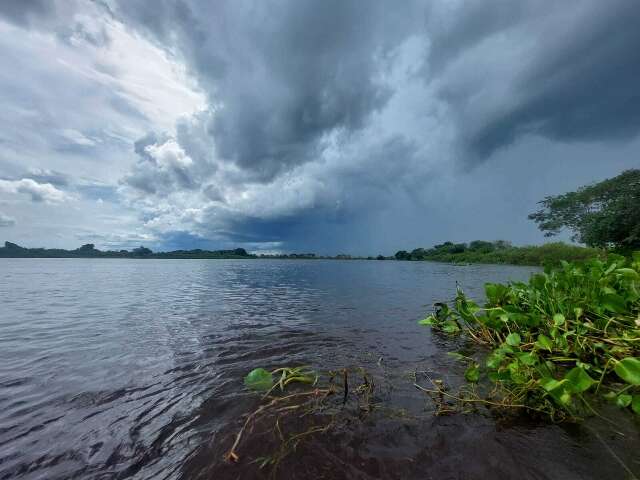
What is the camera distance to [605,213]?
24.0 meters

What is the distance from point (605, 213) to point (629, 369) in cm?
3196

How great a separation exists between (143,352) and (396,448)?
20.5ft

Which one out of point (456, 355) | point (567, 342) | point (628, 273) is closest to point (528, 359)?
point (567, 342)

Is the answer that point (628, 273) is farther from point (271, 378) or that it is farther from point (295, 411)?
point (271, 378)

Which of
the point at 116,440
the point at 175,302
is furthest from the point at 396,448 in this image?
the point at 175,302

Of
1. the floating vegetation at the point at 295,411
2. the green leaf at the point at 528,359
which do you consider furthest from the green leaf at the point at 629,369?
the floating vegetation at the point at 295,411

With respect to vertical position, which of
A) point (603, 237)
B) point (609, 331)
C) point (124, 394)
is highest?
point (603, 237)

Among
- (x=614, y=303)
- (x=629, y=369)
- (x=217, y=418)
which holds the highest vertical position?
(x=614, y=303)

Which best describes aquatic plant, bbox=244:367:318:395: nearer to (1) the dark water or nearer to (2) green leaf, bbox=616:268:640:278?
(1) the dark water

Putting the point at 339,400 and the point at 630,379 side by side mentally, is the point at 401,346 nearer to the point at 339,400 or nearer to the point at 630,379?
the point at 339,400

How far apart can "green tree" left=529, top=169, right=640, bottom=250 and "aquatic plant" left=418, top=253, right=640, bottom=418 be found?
82.7 ft

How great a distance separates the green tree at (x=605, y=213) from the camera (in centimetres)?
2220

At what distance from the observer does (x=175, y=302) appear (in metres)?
13.5

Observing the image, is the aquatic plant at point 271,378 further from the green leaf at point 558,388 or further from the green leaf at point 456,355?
the green leaf at point 456,355
